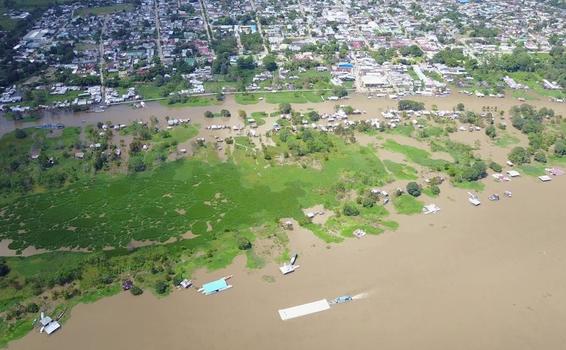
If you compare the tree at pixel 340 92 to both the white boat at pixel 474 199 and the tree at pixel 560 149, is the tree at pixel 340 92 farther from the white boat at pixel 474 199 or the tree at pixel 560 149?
the tree at pixel 560 149

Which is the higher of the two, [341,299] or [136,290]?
[341,299]

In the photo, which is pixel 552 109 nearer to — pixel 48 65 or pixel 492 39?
pixel 492 39

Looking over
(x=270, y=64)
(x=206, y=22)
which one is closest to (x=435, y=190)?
(x=270, y=64)

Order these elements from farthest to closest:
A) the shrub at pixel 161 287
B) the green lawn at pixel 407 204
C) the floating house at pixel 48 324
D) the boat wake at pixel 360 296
→ the green lawn at pixel 407 204 → the boat wake at pixel 360 296 → the shrub at pixel 161 287 → the floating house at pixel 48 324

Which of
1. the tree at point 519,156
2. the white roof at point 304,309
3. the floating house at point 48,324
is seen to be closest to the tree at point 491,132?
the tree at point 519,156

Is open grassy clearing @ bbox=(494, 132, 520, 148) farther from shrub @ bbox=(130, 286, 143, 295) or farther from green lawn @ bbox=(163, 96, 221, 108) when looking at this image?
shrub @ bbox=(130, 286, 143, 295)

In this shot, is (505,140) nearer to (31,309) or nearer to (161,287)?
(161,287)

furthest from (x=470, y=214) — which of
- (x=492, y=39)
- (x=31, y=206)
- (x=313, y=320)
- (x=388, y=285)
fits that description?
(x=492, y=39)
